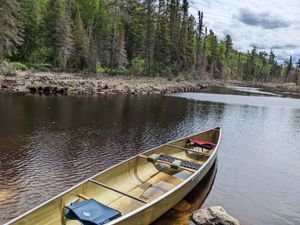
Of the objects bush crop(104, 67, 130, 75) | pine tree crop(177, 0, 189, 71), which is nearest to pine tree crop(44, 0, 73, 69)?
bush crop(104, 67, 130, 75)

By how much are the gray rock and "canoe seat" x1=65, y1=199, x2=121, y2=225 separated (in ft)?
10.3

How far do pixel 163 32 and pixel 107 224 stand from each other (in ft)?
226

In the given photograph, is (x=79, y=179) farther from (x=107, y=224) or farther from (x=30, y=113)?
(x=30, y=113)

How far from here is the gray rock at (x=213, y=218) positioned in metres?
9.68

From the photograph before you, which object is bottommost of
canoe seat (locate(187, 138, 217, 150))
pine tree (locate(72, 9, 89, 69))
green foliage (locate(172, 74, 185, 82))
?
canoe seat (locate(187, 138, 217, 150))

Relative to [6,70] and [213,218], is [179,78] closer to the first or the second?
[6,70]

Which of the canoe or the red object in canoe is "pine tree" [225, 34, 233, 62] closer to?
the red object in canoe

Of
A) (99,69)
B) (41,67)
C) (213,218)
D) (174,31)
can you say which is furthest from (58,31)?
(213,218)

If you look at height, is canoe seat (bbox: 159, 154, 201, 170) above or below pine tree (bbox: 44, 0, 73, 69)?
below

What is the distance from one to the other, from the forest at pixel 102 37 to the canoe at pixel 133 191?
38.9 meters

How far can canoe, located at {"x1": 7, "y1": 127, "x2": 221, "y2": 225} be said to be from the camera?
8000 millimetres

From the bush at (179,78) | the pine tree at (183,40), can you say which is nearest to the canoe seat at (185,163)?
the bush at (179,78)

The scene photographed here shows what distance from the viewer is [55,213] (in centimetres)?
822

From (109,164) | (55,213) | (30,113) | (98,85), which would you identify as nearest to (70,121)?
(30,113)
